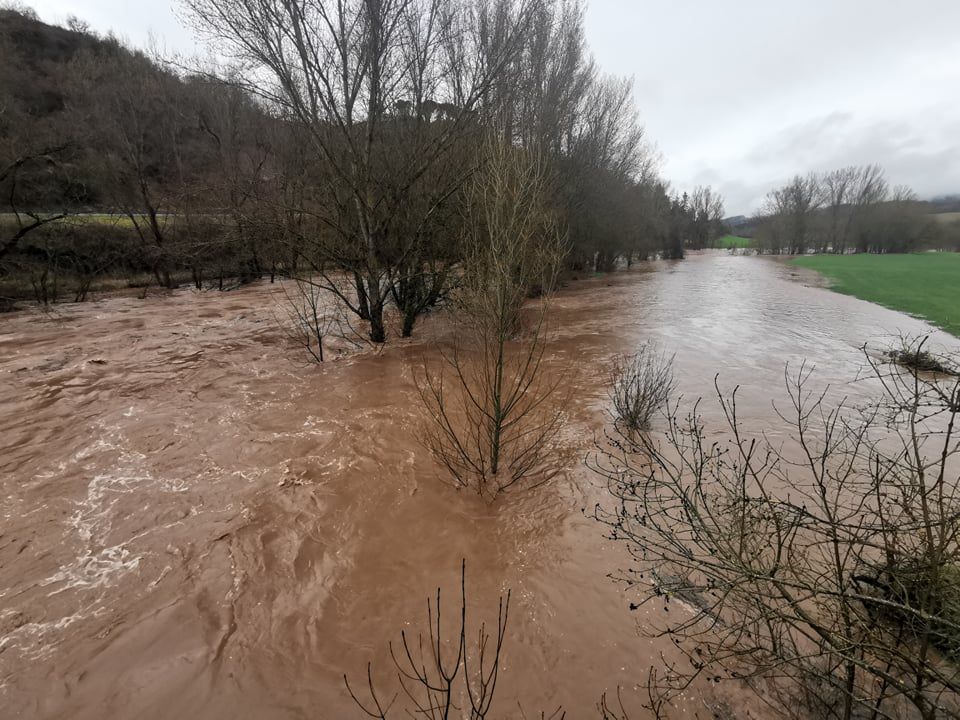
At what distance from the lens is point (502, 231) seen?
3846 millimetres

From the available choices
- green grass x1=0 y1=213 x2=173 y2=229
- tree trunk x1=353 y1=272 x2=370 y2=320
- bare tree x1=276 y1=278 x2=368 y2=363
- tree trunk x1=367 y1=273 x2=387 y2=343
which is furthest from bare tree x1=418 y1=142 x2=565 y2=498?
green grass x1=0 y1=213 x2=173 y2=229

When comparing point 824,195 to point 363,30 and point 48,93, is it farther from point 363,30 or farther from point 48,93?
point 48,93

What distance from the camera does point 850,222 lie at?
5881 cm

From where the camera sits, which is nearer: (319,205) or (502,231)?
(502,231)

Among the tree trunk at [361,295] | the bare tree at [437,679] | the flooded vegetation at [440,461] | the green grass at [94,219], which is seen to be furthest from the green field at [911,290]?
the green grass at [94,219]

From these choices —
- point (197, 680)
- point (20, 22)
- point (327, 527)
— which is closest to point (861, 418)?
point (327, 527)

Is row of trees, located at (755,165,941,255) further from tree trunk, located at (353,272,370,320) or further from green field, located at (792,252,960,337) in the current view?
tree trunk, located at (353,272,370,320)

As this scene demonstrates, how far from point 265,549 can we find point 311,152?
34.7 feet

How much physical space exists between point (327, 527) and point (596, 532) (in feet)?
9.02

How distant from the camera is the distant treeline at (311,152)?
882 centimetres

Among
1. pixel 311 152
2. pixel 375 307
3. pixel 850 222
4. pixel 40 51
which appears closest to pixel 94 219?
pixel 311 152

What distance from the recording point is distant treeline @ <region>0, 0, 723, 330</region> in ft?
28.9

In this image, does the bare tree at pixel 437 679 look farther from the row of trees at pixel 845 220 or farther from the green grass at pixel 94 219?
the row of trees at pixel 845 220

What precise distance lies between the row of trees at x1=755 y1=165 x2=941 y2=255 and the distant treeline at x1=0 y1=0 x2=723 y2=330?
43.2 meters
